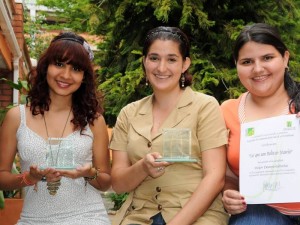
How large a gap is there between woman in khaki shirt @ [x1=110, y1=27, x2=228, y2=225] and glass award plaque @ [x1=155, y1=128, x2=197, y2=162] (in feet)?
0.38

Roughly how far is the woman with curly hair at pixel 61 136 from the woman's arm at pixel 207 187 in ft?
2.01

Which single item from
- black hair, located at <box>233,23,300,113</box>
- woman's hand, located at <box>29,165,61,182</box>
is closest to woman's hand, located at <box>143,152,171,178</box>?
woman's hand, located at <box>29,165,61,182</box>

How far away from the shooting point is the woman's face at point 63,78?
133 inches

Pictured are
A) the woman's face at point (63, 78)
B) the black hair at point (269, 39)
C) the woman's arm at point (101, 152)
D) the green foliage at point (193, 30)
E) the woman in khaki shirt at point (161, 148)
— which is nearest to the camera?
the black hair at point (269, 39)

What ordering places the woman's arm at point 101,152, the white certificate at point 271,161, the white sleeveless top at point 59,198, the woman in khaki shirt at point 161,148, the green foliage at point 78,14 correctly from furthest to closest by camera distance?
the green foliage at point 78,14 → the woman's arm at point 101,152 → the white sleeveless top at point 59,198 → the woman in khaki shirt at point 161,148 → the white certificate at point 271,161

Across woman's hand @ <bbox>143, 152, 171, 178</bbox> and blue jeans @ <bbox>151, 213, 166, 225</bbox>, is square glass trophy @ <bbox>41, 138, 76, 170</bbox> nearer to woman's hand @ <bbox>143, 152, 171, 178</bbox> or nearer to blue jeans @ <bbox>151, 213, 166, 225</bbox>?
woman's hand @ <bbox>143, 152, 171, 178</bbox>

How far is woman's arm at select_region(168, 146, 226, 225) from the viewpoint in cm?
301

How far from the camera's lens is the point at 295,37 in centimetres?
816

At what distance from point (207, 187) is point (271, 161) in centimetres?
49

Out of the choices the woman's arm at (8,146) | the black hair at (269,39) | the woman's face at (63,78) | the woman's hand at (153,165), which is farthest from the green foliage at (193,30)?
the woman's hand at (153,165)

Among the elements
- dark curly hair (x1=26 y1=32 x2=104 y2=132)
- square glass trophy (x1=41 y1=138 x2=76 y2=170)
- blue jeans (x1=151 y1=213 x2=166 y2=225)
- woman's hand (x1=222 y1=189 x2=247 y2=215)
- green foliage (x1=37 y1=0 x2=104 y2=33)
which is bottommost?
blue jeans (x1=151 y1=213 x2=166 y2=225)

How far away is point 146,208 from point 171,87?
0.79 meters

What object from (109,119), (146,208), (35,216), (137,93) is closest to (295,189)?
(146,208)

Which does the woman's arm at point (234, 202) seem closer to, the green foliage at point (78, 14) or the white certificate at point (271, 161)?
the white certificate at point (271, 161)
